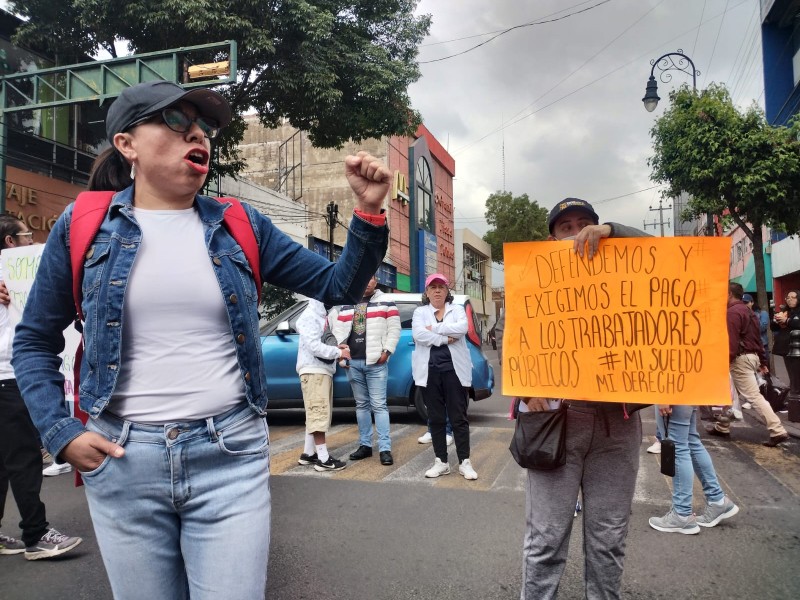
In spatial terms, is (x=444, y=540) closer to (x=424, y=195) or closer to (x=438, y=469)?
(x=438, y=469)

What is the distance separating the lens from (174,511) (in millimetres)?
1611

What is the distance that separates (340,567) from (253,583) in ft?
7.53

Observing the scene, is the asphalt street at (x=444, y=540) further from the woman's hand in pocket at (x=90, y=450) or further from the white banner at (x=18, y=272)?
the woman's hand in pocket at (x=90, y=450)

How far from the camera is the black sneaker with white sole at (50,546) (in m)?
3.85

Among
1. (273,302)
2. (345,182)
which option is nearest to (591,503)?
(273,302)

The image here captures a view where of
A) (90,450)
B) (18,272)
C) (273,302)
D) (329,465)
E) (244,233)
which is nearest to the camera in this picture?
(90,450)

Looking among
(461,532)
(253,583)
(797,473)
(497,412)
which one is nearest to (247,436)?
(253,583)

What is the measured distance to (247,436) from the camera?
1681mm

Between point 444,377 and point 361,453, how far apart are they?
1.51m

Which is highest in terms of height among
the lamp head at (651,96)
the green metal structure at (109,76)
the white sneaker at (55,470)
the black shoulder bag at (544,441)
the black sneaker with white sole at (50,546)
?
the lamp head at (651,96)

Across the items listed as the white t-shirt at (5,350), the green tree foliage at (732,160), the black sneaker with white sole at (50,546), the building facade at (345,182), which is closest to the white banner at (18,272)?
the white t-shirt at (5,350)

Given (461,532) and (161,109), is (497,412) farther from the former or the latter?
(161,109)

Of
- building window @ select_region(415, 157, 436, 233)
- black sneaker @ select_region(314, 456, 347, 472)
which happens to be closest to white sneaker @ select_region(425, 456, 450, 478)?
black sneaker @ select_region(314, 456, 347, 472)

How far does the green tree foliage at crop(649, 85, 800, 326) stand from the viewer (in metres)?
13.2
